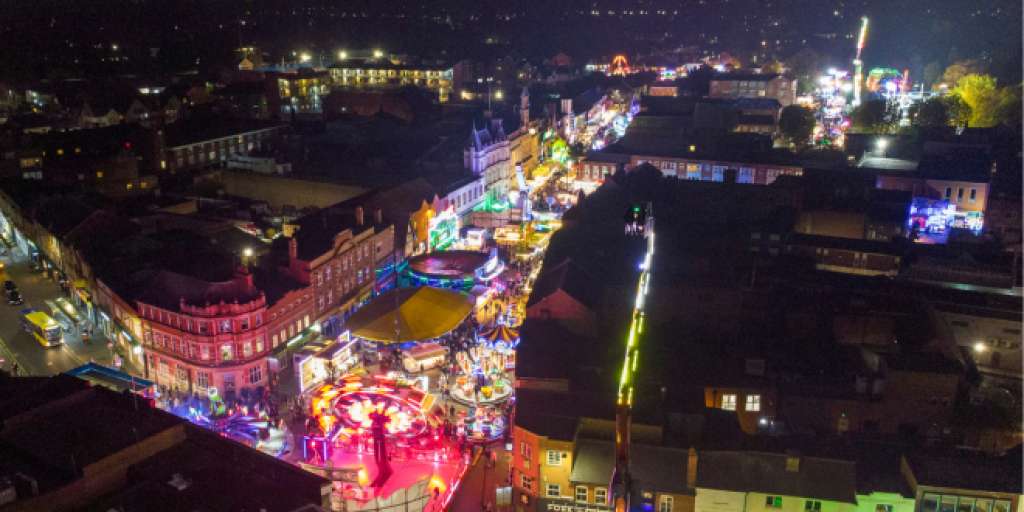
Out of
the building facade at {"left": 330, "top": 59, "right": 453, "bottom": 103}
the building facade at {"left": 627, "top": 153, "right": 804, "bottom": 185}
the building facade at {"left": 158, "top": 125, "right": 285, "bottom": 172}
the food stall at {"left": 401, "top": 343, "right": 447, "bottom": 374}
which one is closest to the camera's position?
the food stall at {"left": 401, "top": 343, "right": 447, "bottom": 374}

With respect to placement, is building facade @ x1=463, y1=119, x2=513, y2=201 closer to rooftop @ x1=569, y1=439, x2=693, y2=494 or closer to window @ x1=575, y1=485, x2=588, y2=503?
rooftop @ x1=569, y1=439, x2=693, y2=494

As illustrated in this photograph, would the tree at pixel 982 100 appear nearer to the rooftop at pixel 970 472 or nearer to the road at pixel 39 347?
the rooftop at pixel 970 472

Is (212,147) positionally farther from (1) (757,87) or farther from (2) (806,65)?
(2) (806,65)

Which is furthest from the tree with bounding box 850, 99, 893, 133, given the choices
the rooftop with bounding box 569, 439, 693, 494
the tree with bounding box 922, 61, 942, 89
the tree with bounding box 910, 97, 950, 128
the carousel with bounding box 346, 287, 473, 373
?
the rooftop with bounding box 569, 439, 693, 494

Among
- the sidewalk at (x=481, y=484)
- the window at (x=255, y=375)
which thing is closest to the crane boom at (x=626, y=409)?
the sidewalk at (x=481, y=484)

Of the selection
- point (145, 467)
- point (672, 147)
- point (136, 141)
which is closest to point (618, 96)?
point (672, 147)

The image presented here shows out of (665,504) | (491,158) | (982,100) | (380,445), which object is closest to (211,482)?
(380,445)

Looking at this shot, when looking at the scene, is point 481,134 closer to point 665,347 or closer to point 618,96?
point 665,347
